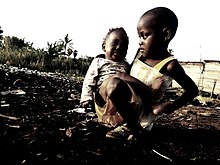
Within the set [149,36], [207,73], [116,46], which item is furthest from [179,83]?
[207,73]

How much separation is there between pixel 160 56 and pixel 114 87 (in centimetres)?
45

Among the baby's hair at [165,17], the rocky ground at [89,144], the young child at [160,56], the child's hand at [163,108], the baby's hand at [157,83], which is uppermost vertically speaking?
the baby's hair at [165,17]

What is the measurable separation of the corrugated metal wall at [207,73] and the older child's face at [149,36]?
436 inches

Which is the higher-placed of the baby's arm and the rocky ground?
the baby's arm

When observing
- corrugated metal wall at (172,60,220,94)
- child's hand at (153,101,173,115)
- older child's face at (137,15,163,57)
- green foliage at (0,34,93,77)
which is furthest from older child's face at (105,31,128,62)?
green foliage at (0,34,93,77)

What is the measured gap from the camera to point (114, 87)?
238 centimetres

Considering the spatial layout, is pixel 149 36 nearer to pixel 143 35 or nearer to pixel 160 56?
pixel 143 35

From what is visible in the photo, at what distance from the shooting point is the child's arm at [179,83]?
2238 millimetres

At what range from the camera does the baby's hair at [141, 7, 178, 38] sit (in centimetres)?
227

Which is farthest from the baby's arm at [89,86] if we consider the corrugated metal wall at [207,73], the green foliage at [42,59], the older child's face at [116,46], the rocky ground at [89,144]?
the green foliage at [42,59]

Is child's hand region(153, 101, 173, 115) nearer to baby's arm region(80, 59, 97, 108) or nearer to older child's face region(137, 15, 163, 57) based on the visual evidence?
older child's face region(137, 15, 163, 57)

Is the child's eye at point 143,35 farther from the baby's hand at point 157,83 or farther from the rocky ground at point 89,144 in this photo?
the rocky ground at point 89,144

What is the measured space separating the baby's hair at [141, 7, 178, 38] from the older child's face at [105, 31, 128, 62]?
1.36 ft

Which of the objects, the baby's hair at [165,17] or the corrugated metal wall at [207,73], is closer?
the baby's hair at [165,17]
